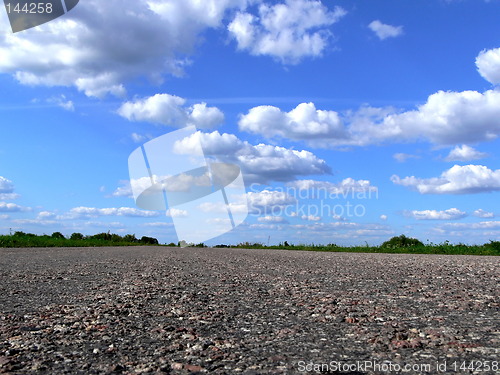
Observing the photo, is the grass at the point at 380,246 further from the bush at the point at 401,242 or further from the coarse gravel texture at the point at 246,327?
the coarse gravel texture at the point at 246,327

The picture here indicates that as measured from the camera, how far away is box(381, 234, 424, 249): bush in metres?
23.0

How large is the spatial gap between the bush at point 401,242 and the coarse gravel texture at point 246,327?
52.7 ft

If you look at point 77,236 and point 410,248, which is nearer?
point 410,248

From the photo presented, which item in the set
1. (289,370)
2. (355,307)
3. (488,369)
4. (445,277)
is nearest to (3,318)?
(289,370)

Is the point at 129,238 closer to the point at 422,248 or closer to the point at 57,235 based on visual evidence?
the point at 57,235

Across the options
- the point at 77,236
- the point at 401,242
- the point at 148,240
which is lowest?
the point at 401,242

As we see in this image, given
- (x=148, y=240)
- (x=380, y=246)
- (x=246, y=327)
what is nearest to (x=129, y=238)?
(x=148, y=240)

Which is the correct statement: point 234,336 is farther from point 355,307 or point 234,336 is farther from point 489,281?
point 489,281

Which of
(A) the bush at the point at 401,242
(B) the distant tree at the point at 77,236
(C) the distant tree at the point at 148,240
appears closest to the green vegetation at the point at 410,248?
(A) the bush at the point at 401,242

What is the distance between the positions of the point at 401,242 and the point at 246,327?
21.1 metres

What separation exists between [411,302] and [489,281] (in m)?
3.16

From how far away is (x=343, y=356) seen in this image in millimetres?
3334

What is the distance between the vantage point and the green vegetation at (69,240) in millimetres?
24516

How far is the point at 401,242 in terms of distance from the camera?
23797 mm
